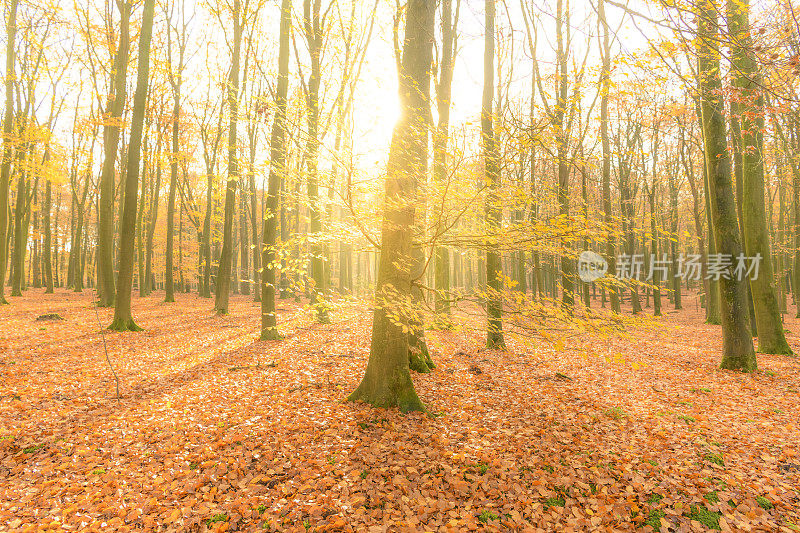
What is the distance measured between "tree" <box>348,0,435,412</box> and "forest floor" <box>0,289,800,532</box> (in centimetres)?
41

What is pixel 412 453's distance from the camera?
15.0ft

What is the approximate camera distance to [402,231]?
534 cm

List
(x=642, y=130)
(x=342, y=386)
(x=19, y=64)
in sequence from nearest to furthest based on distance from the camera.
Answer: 1. (x=342, y=386)
2. (x=19, y=64)
3. (x=642, y=130)

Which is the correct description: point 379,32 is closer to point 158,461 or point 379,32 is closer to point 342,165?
point 342,165

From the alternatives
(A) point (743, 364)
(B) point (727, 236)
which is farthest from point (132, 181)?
(A) point (743, 364)

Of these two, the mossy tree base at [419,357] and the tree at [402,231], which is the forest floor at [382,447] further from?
the tree at [402,231]

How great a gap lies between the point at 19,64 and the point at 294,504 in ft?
81.0

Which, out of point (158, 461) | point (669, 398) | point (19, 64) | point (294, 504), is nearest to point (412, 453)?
point (294, 504)

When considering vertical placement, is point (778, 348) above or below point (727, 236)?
below

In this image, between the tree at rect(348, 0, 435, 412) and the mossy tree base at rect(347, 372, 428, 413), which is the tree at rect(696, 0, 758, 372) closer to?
the tree at rect(348, 0, 435, 412)

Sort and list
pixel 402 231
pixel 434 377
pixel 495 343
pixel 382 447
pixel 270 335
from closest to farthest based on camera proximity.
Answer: pixel 382 447 → pixel 402 231 → pixel 434 377 → pixel 495 343 → pixel 270 335

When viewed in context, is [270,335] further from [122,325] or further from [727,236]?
[727,236]

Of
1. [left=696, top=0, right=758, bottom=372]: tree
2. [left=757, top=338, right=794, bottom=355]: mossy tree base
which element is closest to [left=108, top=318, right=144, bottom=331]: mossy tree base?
[left=696, top=0, right=758, bottom=372]: tree

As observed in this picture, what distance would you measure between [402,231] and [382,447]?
9.45ft
